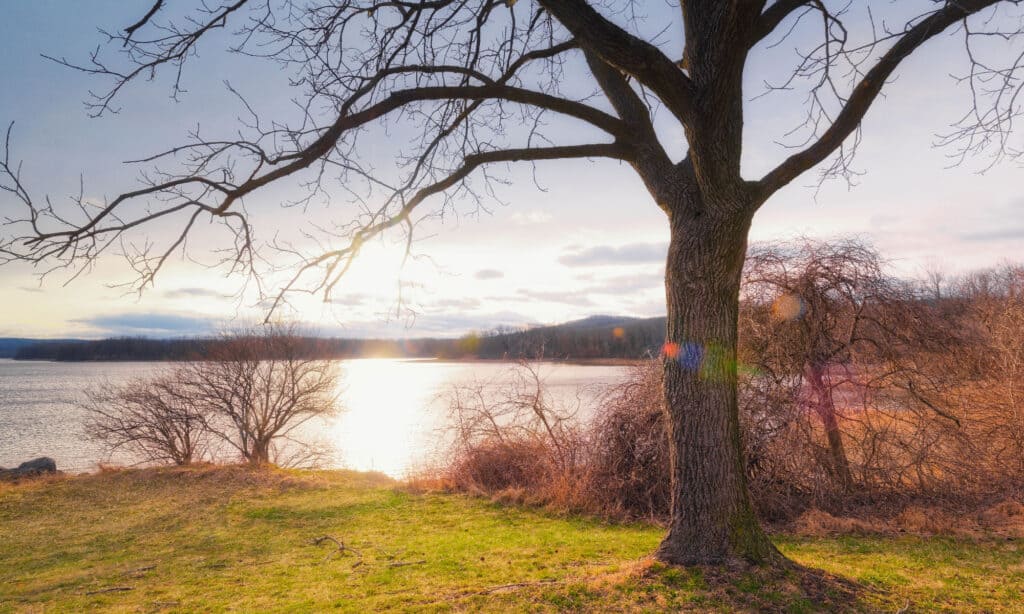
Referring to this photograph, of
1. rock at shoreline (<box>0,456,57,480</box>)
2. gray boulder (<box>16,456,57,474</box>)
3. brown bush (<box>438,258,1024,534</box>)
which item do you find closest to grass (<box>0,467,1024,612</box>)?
brown bush (<box>438,258,1024,534</box>)

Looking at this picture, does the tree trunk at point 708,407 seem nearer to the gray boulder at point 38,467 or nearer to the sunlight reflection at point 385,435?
the sunlight reflection at point 385,435

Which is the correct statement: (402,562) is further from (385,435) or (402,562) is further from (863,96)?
(385,435)

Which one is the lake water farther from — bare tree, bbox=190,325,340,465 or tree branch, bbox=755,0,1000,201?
tree branch, bbox=755,0,1000,201

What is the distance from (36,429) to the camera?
111ft

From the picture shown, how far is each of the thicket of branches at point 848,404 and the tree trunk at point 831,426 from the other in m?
0.02

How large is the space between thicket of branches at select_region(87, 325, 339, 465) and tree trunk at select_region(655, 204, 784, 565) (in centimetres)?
2031

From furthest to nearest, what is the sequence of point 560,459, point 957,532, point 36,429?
1. point 36,429
2. point 560,459
3. point 957,532

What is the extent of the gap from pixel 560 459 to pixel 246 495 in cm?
728

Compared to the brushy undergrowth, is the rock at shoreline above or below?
below

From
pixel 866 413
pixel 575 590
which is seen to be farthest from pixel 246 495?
pixel 866 413

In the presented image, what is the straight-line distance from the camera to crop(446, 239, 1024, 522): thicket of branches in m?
9.56

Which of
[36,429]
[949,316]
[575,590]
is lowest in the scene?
[36,429]

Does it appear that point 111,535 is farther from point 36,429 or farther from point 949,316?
point 36,429

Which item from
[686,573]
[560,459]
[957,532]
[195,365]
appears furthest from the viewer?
[195,365]
